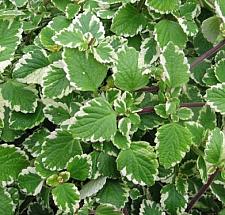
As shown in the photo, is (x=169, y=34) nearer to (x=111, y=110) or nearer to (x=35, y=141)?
(x=111, y=110)

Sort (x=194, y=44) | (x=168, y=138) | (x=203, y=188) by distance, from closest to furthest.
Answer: (x=168, y=138)
(x=203, y=188)
(x=194, y=44)

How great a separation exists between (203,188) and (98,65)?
1.15 feet

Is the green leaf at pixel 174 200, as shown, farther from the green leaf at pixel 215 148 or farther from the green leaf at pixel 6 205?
the green leaf at pixel 6 205

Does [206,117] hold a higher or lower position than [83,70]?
lower

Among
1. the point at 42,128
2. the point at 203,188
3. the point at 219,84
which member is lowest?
the point at 203,188

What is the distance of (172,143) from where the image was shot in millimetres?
957

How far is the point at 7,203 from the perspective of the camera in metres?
1.00

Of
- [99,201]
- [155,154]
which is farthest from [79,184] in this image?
[155,154]

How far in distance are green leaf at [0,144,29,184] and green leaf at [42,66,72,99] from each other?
133 mm

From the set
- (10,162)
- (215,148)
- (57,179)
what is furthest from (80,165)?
(215,148)

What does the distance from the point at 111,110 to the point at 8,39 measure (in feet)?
0.89

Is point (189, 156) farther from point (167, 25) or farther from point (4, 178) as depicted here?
point (4, 178)

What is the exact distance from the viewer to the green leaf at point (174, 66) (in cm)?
98

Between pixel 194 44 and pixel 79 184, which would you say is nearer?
pixel 79 184
